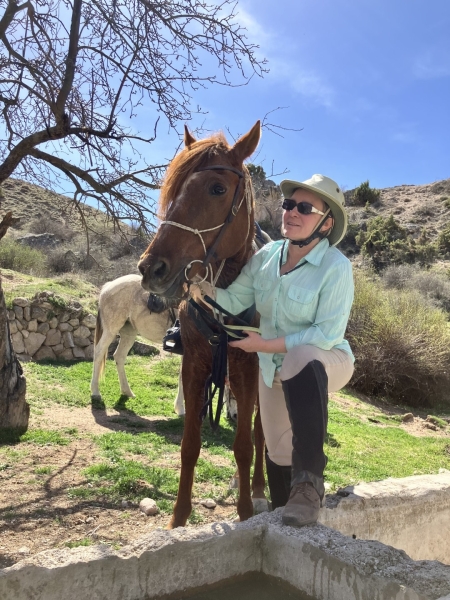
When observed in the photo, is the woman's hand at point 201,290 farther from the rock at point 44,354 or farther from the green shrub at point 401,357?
the green shrub at point 401,357

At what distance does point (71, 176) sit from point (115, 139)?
0.67 m

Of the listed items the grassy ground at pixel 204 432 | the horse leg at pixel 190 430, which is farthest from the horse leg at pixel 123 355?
the horse leg at pixel 190 430

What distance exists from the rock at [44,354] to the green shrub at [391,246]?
2006cm

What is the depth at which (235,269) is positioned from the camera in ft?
10.1

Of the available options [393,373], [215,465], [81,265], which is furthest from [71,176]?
[81,265]

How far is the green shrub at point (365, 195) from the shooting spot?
3909 centimetres

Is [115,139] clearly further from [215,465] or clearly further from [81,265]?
[81,265]

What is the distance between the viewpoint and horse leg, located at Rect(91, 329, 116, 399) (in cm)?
795

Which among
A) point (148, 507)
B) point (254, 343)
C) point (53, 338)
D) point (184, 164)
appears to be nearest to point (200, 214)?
point (184, 164)

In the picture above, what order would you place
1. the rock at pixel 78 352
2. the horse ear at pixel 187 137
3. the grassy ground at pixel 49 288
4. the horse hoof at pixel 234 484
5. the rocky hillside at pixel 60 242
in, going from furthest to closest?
the rocky hillside at pixel 60 242
the grassy ground at pixel 49 288
the rock at pixel 78 352
the horse hoof at pixel 234 484
the horse ear at pixel 187 137

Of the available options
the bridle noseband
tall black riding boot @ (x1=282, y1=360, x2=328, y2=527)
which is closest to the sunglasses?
the bridle noseband

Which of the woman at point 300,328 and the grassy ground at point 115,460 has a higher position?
the woman at point 300,328

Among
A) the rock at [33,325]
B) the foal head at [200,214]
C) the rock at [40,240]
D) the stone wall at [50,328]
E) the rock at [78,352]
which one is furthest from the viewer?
the rock at [40,240]

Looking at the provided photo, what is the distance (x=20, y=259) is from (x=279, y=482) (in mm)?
16929
